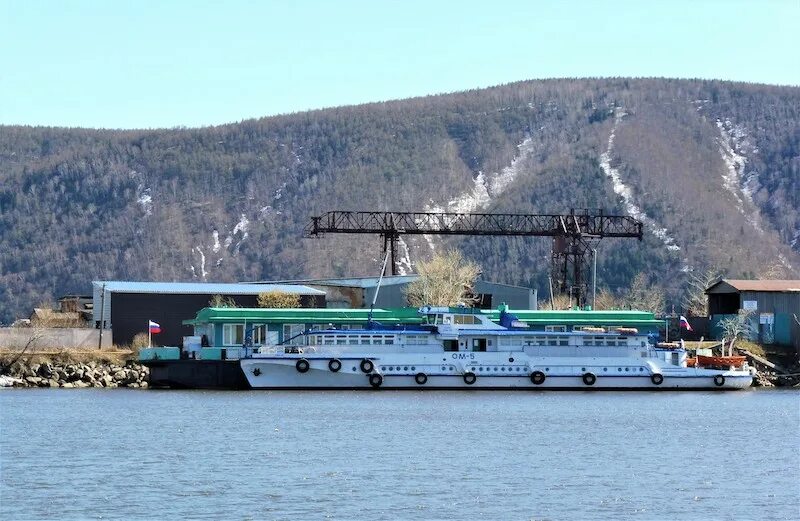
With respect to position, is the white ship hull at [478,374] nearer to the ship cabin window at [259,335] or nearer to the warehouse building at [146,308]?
the ship cabin window at [259,335]

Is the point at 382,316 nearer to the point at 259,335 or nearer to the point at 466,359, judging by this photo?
the point at 259,335

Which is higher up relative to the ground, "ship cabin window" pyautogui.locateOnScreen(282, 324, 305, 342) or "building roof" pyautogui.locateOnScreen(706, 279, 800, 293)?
"building roof" pyautogui.locateOnScreen(706, 279, 800, 293)

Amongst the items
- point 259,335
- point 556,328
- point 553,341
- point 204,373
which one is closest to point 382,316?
point 259,335

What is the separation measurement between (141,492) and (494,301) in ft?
267

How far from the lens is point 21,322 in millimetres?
114750

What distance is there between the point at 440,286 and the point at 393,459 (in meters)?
66.8

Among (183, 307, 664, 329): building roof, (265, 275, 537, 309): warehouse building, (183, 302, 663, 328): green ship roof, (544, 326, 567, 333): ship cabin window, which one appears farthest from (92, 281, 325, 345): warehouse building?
(544, 326, 567, 333): ship cabin window

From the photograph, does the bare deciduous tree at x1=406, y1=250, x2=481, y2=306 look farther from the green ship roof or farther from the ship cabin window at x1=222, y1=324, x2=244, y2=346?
the ship cabin window at x1=222, y1=324, x2=244, y2=346

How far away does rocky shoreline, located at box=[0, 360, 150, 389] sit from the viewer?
90375 mm

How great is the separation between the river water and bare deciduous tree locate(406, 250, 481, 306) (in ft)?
124

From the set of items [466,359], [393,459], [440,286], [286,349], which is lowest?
[393,459]

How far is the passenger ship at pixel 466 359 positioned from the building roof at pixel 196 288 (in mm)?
25329

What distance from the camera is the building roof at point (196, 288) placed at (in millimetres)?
110938

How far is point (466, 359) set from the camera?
86.6 m
